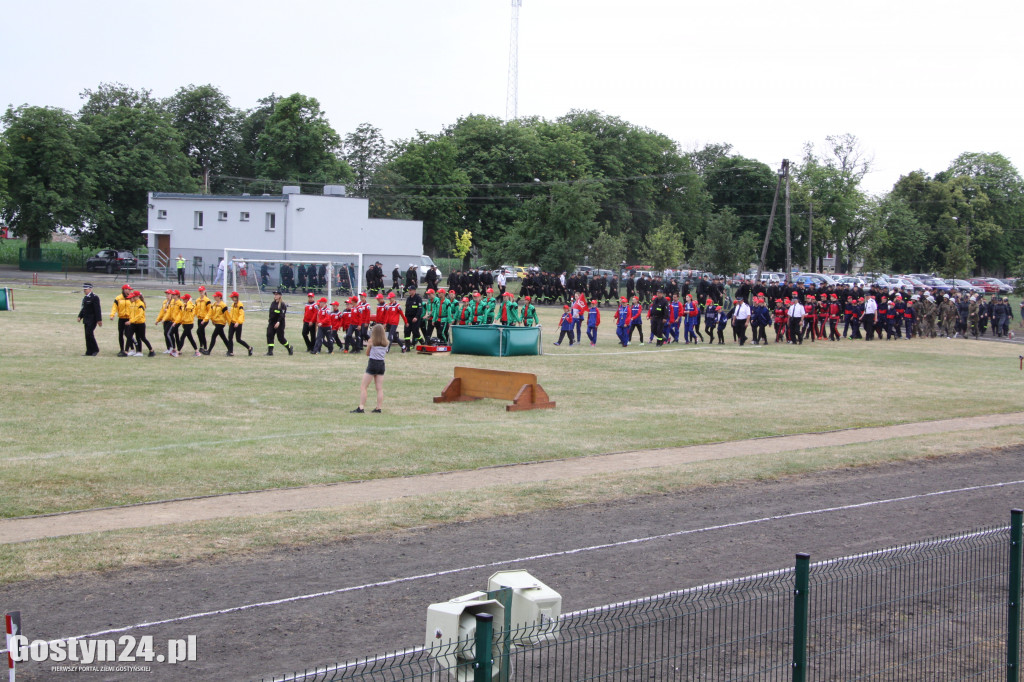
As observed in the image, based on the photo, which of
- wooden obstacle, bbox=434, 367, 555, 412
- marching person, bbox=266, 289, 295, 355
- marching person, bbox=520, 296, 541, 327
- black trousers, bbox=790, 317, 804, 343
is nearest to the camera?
wooden obstacle, bbox=434, 367, 555, 412

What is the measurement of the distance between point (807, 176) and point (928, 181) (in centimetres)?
2420

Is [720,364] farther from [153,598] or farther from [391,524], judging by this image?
[153,598]

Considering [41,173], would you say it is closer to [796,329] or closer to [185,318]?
[185,318]

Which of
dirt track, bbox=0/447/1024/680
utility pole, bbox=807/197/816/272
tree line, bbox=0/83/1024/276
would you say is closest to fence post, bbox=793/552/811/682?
dirt track, bbox=0/447/1024/680

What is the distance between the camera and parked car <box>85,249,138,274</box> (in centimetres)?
6425

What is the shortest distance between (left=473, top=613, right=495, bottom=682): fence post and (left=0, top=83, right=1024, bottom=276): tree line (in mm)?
57316

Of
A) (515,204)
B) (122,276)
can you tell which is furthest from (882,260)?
(122,276)

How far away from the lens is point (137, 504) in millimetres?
11227

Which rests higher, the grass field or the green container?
the green container

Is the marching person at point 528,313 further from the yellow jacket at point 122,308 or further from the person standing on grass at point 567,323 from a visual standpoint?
the yellow jacket at point 122,308

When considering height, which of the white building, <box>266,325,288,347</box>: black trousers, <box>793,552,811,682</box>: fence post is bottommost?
<box>793,552,811,682</box>: fence post

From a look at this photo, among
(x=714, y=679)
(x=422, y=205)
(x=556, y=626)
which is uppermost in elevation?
(x=422, y=205)

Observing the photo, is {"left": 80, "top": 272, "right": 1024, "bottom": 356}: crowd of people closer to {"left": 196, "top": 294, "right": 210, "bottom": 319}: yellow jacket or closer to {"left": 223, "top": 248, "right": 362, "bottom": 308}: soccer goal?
{"left": 196, "top": 294, "right": 210, "bottom": 319}: yellow jacket

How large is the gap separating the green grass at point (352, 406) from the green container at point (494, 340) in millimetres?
399
